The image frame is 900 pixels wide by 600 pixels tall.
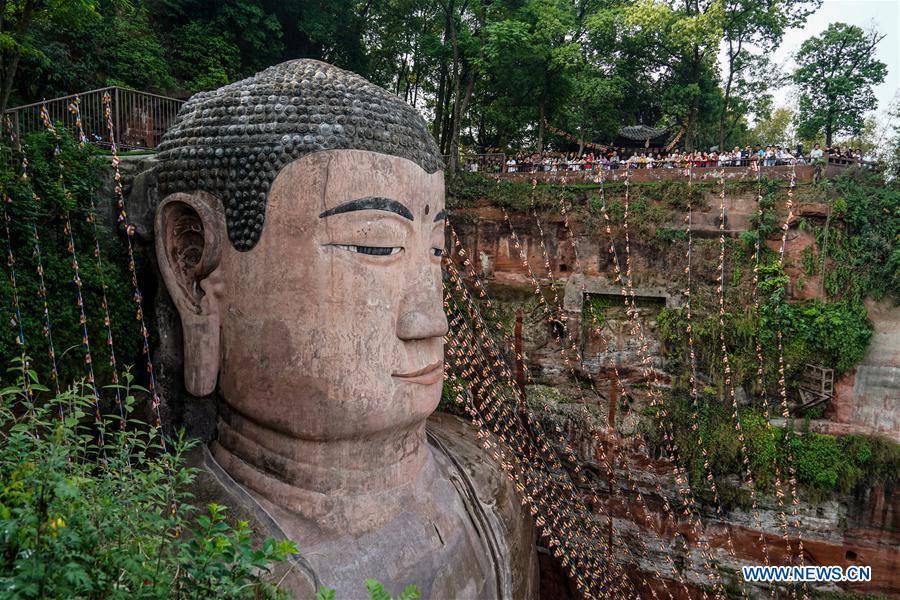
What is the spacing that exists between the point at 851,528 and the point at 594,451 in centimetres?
380

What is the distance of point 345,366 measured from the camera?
4.39 m

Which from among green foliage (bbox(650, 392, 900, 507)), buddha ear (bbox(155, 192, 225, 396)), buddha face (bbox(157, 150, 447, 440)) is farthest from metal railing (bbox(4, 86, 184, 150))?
green foliage (bbox(650, 392, 900, 507))

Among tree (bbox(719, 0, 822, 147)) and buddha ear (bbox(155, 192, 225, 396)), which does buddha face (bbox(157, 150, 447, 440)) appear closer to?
buddha ear (bbox(155, 192, 225, 396))

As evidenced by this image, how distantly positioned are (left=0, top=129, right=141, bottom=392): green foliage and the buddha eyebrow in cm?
197

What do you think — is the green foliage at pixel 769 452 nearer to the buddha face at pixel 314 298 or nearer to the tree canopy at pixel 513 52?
the buddha face at pixel 314 298

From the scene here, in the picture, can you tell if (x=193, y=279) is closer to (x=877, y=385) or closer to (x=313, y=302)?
(x=313, y=302)

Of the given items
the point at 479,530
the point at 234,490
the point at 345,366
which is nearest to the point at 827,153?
the point at 479,530

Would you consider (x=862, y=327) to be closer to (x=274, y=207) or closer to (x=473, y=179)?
(x=473, y=179)

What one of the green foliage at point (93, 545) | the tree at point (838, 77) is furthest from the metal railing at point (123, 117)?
the tree at point (838, 77)

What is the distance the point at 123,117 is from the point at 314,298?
4378mm

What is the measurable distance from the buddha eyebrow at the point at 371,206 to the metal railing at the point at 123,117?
10.3ft

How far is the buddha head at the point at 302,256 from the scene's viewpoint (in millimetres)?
4375

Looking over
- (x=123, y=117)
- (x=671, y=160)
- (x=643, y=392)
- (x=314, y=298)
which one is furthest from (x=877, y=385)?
(x=123, y=117)

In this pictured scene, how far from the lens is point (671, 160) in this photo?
37.5 feet
